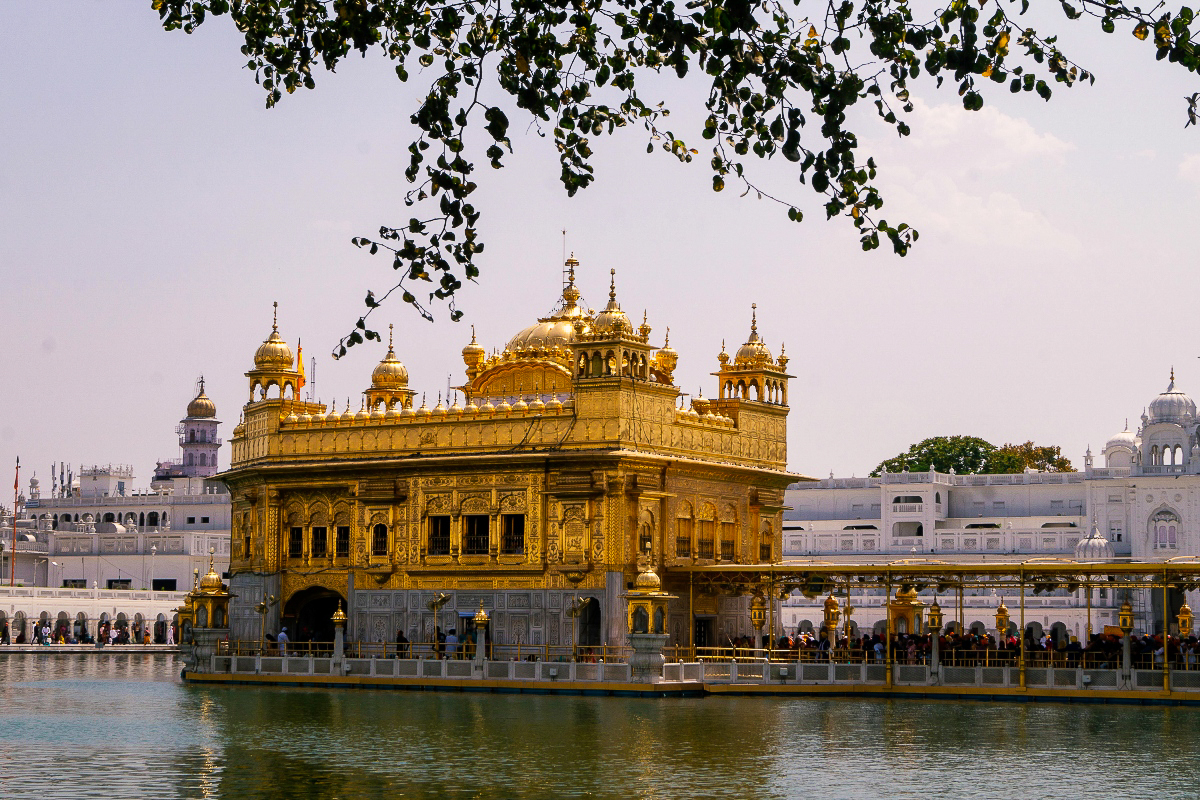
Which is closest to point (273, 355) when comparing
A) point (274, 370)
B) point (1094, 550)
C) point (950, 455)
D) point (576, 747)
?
point (274, 370)

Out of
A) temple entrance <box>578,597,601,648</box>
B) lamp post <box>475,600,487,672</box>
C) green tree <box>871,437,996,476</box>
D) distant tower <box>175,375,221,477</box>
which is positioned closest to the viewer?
lamp post <box>475,600,487,672</box>

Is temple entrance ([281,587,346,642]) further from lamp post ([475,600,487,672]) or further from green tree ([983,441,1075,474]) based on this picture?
green tree ([983,441,1075,474])

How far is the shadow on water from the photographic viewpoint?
2234 centimetres

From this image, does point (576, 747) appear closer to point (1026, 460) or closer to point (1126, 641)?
point (1126, 641)

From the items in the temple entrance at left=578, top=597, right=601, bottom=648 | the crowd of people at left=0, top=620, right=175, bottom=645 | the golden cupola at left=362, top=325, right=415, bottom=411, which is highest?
the golden cupola at left=362, top=325, right=415, bottom=411

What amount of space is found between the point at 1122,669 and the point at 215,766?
1852 cm

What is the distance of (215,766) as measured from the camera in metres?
24.4

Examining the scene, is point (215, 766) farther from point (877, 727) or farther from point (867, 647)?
point (867, 647)

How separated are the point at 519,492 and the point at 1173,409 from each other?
50244 mm

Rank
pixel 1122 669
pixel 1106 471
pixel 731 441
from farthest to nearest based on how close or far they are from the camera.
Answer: pixel 1106 471 < pixel 731 441 < pixel 1122 669

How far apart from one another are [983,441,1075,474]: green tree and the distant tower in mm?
Result: 47570

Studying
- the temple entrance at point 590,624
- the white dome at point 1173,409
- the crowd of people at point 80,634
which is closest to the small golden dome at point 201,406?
the crowd of people at point 80,634

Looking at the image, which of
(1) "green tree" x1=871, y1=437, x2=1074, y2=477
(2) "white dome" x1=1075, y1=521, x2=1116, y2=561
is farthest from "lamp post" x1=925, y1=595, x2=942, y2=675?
(1) "green tree" x1=871, y1=437, x2=1074, y2=477

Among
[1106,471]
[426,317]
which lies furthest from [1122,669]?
[1106,471]
